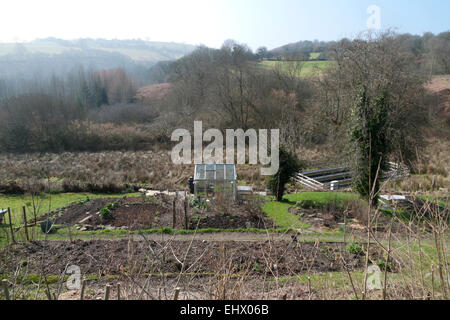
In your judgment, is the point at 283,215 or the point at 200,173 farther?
the point at 200,173

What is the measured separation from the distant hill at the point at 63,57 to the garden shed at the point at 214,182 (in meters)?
50.6

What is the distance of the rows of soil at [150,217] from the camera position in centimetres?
1121

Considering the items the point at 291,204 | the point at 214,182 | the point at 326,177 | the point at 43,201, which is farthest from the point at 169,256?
the point at 326,177

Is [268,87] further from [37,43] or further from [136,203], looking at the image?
[37,43]

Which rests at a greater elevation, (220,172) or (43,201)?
(220,172)

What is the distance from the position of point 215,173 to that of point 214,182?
405 mm

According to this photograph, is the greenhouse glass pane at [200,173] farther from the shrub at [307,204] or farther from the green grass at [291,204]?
the shrub at [307,204]

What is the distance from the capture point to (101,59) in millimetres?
71312

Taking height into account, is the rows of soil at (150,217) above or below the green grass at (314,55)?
below

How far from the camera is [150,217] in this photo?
11.8 meters

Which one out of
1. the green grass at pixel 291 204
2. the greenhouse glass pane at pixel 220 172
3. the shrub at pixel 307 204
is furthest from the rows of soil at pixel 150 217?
the shrub at pixel 307 204

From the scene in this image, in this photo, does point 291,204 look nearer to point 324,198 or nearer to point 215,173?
point 324,198
